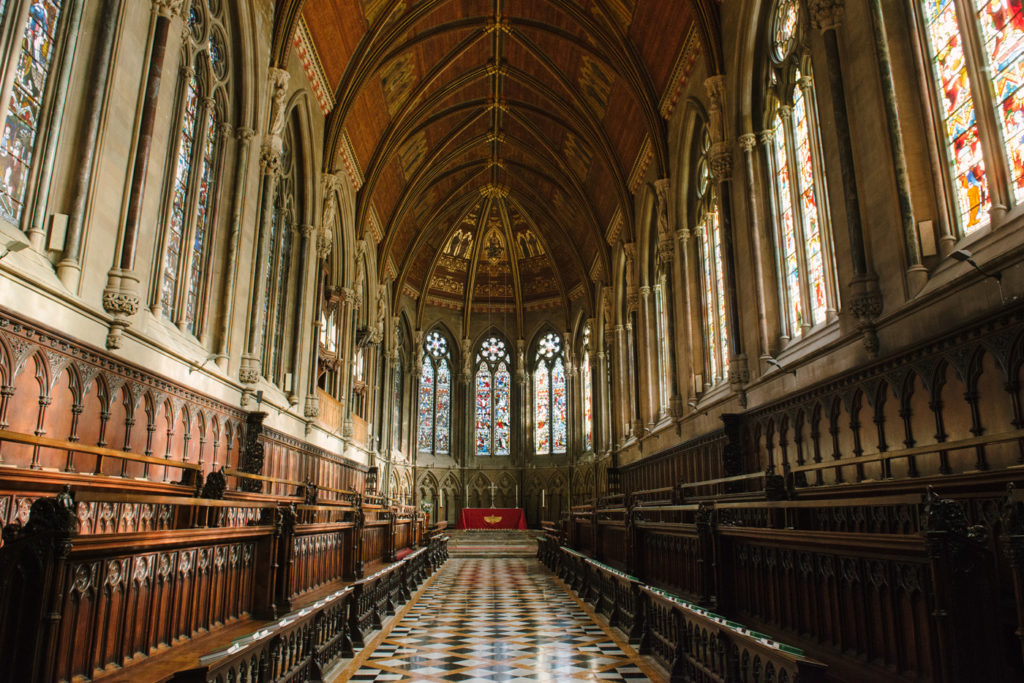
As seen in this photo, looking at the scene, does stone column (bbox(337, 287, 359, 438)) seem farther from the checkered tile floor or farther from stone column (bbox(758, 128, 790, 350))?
stone column (bbox(758, 128, 790, 350))

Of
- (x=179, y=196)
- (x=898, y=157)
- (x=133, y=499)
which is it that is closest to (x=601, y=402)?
(x=179, y=196)

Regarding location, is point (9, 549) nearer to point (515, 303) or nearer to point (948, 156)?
point (948, 156)

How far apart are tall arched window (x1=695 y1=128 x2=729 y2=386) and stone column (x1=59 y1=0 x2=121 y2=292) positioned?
38.5 ft

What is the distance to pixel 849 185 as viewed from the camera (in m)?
9.17

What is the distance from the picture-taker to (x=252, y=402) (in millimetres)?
13234

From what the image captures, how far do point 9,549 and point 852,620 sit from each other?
560cm

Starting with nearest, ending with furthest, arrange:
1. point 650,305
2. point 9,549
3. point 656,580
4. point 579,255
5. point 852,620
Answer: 1. point 9,549
2. point 852,620
3. point 656,580
4. point 650,305
5. point 579,255

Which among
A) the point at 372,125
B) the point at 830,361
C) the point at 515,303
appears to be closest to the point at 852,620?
the point at 830,361

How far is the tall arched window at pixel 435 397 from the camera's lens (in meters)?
34.0

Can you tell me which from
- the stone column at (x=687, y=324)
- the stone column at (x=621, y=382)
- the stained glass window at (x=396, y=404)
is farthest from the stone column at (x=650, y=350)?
the stained glass window at (x=396, y=404)

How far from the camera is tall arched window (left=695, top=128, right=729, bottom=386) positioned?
1564 cm

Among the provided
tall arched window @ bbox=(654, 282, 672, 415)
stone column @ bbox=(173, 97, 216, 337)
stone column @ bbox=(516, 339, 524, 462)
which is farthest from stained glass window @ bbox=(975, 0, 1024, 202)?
stone column @ bbox=(516, 339, 524, 462)

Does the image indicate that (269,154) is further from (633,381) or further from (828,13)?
(633,381)

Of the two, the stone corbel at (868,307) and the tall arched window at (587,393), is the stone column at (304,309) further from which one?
the tall arched window at (587,393)
